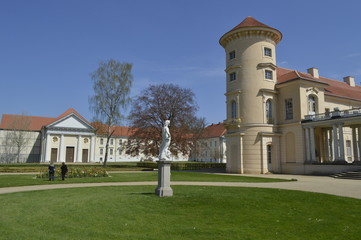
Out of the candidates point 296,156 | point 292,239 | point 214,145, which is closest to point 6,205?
point 292,239

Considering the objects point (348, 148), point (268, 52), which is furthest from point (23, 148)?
point (348, 148)

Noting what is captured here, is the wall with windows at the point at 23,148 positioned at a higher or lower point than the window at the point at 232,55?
lower

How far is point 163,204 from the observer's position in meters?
10.3

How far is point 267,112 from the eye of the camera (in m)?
33.6

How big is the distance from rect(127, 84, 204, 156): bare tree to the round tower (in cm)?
808

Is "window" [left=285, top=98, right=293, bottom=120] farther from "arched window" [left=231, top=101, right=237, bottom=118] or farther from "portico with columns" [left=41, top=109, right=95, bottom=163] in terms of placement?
"portico with columns" [left=41, top=109, right=95, bottom=163]

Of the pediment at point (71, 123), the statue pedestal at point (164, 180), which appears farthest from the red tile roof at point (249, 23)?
the pediment at point (71, 123)

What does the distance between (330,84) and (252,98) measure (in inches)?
620

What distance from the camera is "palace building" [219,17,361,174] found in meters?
31.6

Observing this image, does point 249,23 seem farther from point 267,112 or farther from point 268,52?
point 267,112

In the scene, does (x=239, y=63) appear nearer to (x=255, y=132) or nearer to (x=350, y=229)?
(x=255, y=132)

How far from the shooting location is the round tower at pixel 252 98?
32.2 metres

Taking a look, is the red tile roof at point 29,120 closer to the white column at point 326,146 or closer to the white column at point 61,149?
the white column at point 61,149

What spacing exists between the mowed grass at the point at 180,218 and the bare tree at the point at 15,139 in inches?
2374
